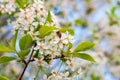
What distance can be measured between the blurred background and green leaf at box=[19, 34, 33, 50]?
2.20m

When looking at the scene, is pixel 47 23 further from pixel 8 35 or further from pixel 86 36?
pixel 86 36

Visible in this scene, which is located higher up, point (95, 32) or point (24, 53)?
point (24, 53)

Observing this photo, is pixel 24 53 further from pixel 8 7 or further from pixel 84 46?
pixel 8 7

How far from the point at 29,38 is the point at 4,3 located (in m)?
0.44

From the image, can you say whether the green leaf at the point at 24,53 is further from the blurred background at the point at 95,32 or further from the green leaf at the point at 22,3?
the blurred background at the point at 95,32

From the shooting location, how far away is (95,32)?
162 inches

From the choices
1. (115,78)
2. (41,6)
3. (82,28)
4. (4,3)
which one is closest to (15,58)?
(41,6)

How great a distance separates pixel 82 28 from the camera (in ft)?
14.4

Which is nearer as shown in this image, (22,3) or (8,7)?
(22,3)

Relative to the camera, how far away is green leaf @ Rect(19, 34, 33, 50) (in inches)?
52.8

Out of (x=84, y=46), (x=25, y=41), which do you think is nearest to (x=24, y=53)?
(x=25, y=41)

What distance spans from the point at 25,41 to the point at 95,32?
9.22 ft

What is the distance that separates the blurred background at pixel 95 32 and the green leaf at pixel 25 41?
2.20 m

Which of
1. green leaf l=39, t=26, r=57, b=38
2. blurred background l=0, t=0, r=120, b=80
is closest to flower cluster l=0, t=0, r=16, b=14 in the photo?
green leaf l=39, t=26, r=57, b=38
